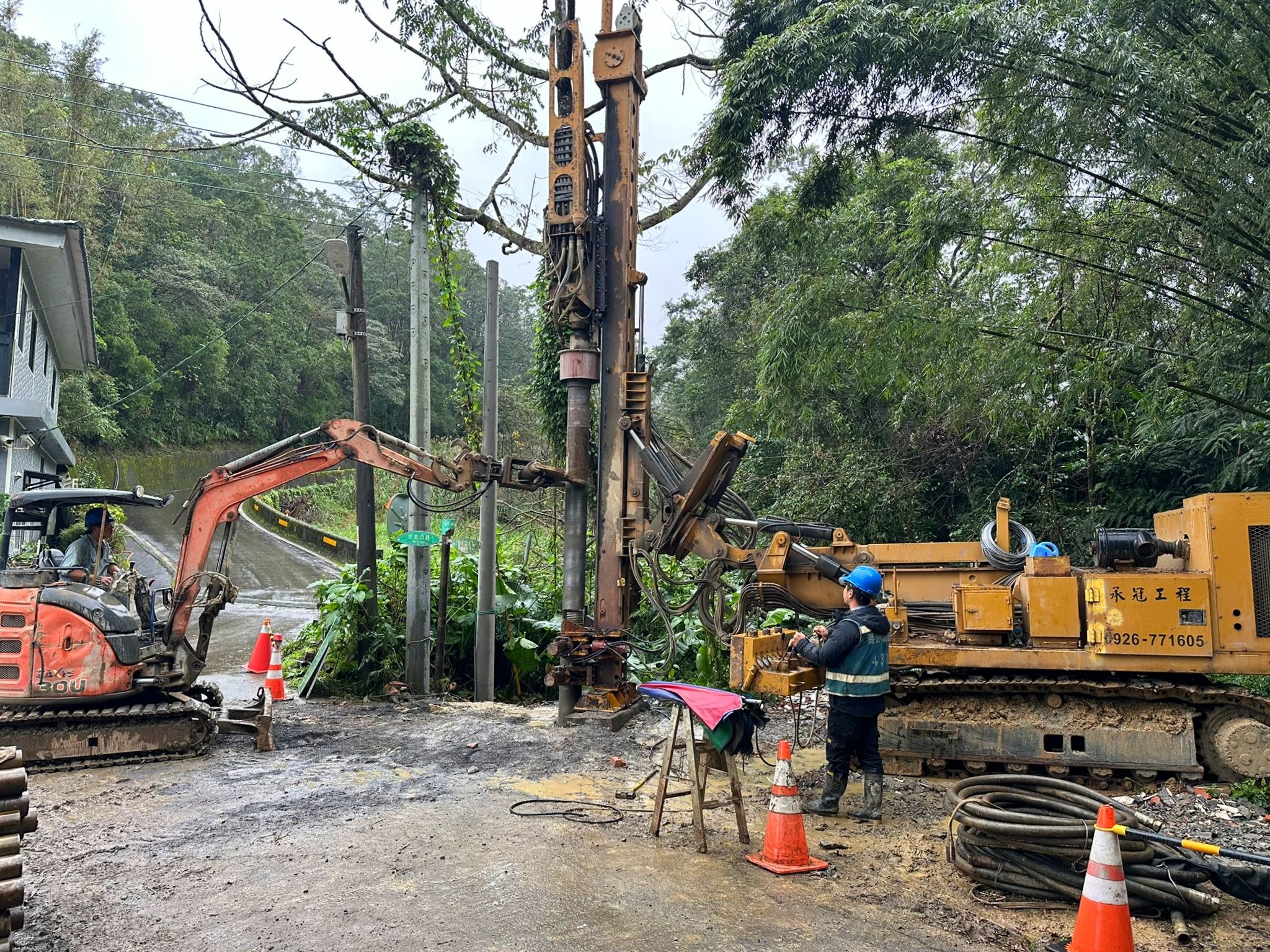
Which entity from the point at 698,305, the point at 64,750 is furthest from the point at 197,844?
the point at 698,305

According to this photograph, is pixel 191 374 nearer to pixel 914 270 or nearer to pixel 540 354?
pixel 540 354

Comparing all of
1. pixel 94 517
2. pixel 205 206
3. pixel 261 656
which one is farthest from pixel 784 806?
Answer: pixel 205 206

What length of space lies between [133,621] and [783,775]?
255 inches

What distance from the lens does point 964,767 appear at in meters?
7.82

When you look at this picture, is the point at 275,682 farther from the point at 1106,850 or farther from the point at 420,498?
the point at 1106,850

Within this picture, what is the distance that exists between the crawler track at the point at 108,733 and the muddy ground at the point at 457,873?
185 millimetres

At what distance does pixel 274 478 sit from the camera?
9242 mm

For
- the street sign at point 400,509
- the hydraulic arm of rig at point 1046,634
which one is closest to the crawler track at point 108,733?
the street sign at point 400,509

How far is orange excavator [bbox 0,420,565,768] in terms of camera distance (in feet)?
25.8

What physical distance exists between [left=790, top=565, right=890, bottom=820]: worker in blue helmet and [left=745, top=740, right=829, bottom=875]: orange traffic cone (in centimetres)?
113

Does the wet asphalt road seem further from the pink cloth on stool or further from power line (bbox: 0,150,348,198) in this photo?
power line (bbox: 0,150,348,198)

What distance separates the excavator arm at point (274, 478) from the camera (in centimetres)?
890

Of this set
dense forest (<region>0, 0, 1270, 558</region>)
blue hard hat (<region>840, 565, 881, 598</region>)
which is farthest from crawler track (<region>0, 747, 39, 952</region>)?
dense forest (<region>0, 0, 1270, 558</region>)

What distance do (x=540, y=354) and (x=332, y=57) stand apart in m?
6.70
